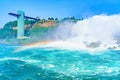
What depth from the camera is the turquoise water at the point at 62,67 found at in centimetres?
2218

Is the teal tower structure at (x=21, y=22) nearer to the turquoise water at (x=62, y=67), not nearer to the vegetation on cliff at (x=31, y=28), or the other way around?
the vegetation on cliff at (x=31, y=28)

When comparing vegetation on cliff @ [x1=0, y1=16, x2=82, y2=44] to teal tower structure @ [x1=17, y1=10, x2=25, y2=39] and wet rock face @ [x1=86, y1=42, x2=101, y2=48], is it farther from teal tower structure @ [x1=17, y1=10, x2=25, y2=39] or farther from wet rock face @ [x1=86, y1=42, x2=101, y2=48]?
wet rock face @ [x1=86, y1=42, x2=101, y2=48]

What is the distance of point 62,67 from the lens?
25406mm

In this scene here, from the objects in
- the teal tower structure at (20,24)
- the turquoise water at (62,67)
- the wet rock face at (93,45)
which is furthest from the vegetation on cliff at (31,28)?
the turquoise water at (62,67)

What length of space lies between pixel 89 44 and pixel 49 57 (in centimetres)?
1168

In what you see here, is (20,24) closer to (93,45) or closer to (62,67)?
(93,45)

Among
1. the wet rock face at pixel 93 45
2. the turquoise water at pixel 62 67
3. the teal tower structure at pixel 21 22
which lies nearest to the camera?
the turquoise water at pixel 62 67

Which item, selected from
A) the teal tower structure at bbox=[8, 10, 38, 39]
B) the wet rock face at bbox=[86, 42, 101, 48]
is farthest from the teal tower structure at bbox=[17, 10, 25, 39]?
the wet rock face at bbox=[86, 42, 101, 48]

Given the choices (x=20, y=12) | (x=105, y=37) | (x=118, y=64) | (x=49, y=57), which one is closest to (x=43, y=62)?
(x=49, y=57)

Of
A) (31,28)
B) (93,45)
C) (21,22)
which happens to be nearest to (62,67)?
(93,45)

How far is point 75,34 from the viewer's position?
171 feet

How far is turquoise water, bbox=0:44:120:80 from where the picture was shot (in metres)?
22.2

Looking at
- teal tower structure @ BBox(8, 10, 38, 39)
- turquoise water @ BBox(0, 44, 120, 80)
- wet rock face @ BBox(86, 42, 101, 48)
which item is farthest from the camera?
teal tower structure @ BBox(8, 10, 38, 39)

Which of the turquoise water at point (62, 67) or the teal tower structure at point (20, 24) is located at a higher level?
the teal tower structure at point (20, 24)
